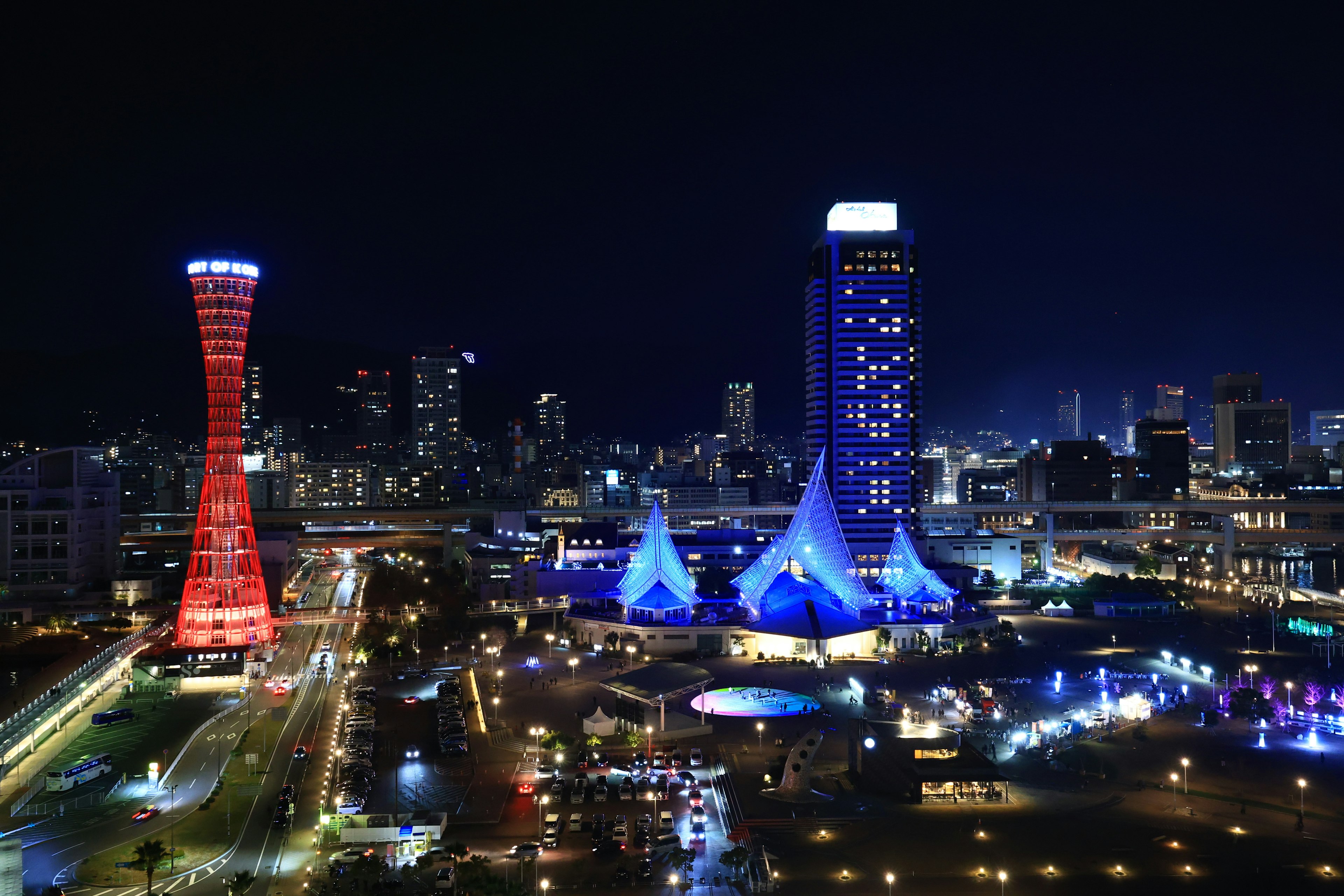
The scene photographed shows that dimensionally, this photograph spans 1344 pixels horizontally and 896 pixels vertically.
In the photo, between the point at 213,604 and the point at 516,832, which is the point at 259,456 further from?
the point at 516,832

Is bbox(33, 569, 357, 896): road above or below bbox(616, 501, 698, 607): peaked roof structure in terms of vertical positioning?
below

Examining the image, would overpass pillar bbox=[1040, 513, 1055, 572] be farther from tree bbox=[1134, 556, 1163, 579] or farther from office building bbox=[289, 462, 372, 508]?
office building bbox=[289, 462, 372, 508]

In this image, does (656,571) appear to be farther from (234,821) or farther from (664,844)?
(234,821)

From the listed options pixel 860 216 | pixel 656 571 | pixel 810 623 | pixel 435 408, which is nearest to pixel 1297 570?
pixel 860 216

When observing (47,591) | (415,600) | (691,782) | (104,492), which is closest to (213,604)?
(415,600)

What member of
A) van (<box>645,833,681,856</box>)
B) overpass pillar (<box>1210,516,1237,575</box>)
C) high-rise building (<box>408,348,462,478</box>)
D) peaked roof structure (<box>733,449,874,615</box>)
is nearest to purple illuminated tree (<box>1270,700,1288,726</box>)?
peaked roof structure (<box>733,449,874,615</box>)

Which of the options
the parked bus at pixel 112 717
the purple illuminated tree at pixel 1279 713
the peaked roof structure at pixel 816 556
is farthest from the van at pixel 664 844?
the peaked roof structure at pixel 816 556
